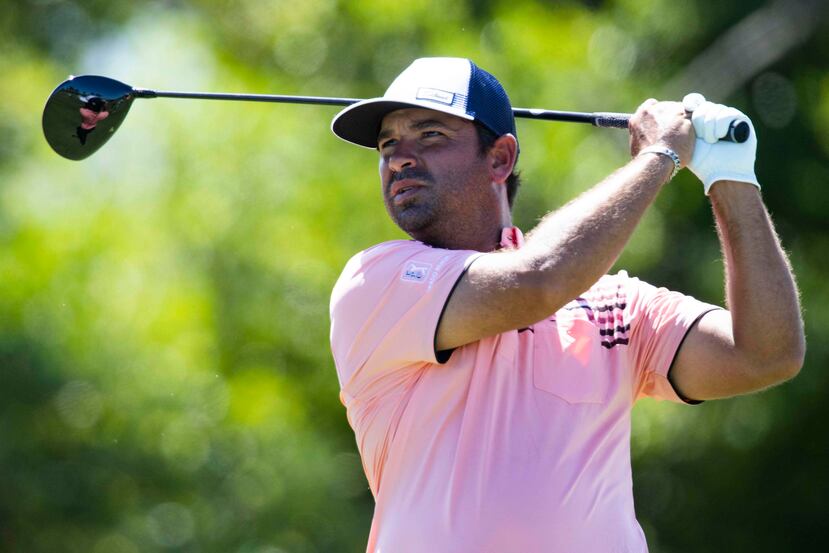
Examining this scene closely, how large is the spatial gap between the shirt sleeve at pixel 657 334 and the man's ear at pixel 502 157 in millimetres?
482

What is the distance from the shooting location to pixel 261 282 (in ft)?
25.2

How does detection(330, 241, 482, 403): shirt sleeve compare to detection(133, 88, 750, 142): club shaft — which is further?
detection(133, 88, 750, 142): club shaft

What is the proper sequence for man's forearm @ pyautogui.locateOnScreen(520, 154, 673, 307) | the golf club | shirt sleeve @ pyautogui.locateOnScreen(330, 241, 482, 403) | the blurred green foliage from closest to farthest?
man's forearm @ pyautogui.locateOnScreen(520, 154, 673, 307) → shirt sleeve @ pyautogui.locateOnScreen(330, 241, 482, 403) → the golf club → the blurred green foliage

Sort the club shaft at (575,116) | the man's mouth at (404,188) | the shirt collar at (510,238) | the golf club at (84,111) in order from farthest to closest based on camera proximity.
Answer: the golf club at (84,111), the shirt collar at (510,238), the man's mouth at (404,188), the club shaft at (575,116)

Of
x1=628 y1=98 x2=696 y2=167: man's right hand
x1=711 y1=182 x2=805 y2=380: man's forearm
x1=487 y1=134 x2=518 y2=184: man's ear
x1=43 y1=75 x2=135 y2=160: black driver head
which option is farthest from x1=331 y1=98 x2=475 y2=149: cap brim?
x1=43 y1=75 x2=135 y2=160: black driver head

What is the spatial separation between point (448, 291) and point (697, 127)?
66 cm

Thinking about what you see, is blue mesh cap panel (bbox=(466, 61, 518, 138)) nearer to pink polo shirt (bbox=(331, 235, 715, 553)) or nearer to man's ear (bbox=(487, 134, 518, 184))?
man's ear (bbox=(487, 134, 518, 184))

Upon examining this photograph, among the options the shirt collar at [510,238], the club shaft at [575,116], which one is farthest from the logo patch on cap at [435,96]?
the shirt collar at [510,238]

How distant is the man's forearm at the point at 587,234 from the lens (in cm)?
290

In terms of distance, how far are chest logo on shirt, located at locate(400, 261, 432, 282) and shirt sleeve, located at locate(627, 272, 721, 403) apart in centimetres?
48

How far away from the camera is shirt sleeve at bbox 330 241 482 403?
307cm

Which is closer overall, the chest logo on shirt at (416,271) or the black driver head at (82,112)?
the chest logo on shirt at (416,271)

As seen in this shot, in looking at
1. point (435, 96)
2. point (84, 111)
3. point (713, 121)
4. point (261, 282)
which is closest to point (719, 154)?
point (713, 121)

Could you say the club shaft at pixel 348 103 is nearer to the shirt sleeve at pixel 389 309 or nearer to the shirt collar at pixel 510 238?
the shirt collar at pixel 510 238
